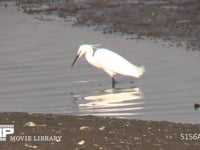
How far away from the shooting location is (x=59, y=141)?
7355mm

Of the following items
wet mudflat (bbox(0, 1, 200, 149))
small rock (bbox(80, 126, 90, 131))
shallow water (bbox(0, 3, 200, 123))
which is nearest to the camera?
wet mudflat (bbox(0, 1, 200, 149))

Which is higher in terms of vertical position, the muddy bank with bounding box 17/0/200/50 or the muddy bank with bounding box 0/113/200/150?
the muddy bank with bounding box 17/0/200/50

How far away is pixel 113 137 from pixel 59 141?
1.81ft

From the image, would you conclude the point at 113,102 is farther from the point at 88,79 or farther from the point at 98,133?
the point at 98,133

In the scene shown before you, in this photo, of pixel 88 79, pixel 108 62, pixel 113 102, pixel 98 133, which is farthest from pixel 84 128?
pixel 108 62

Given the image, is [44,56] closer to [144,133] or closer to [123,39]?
[123,39]

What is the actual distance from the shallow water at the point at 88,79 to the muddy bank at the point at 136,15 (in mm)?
550

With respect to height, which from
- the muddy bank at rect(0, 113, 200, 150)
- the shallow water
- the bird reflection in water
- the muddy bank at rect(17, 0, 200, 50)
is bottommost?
the bird reflection in water

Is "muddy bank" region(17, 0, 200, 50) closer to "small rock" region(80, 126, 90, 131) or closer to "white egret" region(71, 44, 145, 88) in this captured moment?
"white egret" region(71, 44, 145, 88)

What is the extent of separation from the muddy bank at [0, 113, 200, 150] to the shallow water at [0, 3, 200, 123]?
5.79 feet

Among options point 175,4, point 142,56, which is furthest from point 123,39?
point 175,4

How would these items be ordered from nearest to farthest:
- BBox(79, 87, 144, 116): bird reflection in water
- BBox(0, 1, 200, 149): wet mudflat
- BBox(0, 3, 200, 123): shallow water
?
1. BBox(0, 1, 200, 149): wet mudflat
2. BBox(79, 87, 144, 116): bird reflection in water
3. BBox(0, 3, 200, 123): shallow water

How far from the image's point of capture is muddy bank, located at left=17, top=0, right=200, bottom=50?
17.1 metres

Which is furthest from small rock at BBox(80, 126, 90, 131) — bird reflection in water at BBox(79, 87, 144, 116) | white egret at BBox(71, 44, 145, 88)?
white egret at BBox(71, 44, 145, 88)
